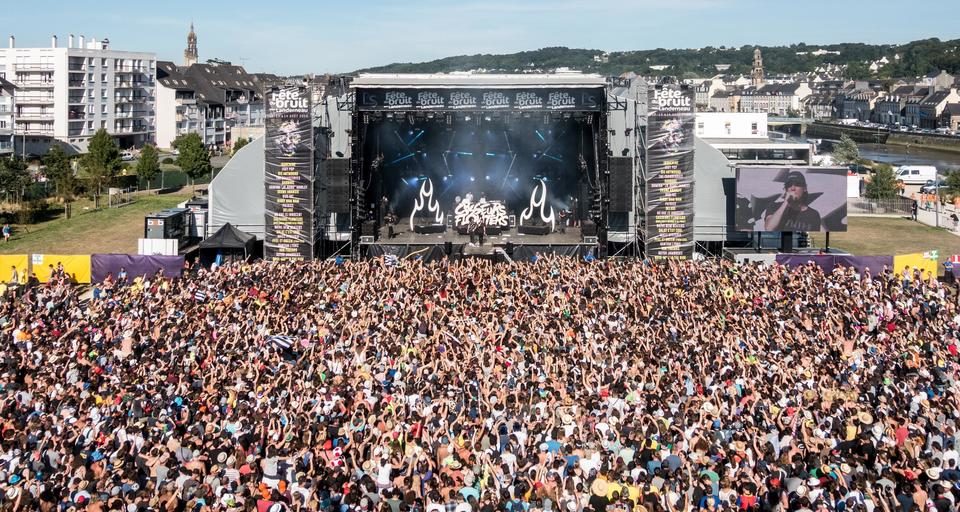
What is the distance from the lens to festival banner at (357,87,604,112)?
31.3 metres

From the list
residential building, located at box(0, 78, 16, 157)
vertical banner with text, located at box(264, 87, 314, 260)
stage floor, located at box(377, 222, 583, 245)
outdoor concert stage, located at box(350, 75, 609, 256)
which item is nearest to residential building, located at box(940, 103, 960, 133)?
residential building, located at box(0, 78, 16, 157)

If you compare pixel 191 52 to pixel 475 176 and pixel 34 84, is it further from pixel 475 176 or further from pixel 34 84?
pixel 475 176

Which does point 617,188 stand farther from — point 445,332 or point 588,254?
point 445,332

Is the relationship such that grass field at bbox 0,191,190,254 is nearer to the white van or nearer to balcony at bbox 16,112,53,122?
balcony at bbox 16,112,53,122

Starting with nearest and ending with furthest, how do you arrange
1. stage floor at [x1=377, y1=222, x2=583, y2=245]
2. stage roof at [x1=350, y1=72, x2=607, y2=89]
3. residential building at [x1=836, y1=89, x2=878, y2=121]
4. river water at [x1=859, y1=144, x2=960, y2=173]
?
stage roof at [x1=350, y1=72, x2=607, y2=89] → stage floor at [x1=377, y1=222, x2=583, y2=245] → river water at [x1=859, y1=144, x2=960, y2=173] → residential building at [x1=836, y1=89, x2=878, y2=121]

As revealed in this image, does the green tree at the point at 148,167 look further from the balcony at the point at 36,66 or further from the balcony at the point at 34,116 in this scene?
the balcony at the point at 36,66

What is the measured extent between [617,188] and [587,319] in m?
12.3

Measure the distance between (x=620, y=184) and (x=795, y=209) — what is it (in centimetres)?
537

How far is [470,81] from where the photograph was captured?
32375mm

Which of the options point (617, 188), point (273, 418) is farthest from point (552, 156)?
point (273, 418)

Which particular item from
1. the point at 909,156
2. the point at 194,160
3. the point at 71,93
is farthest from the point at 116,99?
the point at 909,156

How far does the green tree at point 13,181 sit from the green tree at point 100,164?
3.79 m

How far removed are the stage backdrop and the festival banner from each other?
5323mm

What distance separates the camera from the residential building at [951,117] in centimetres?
12825
